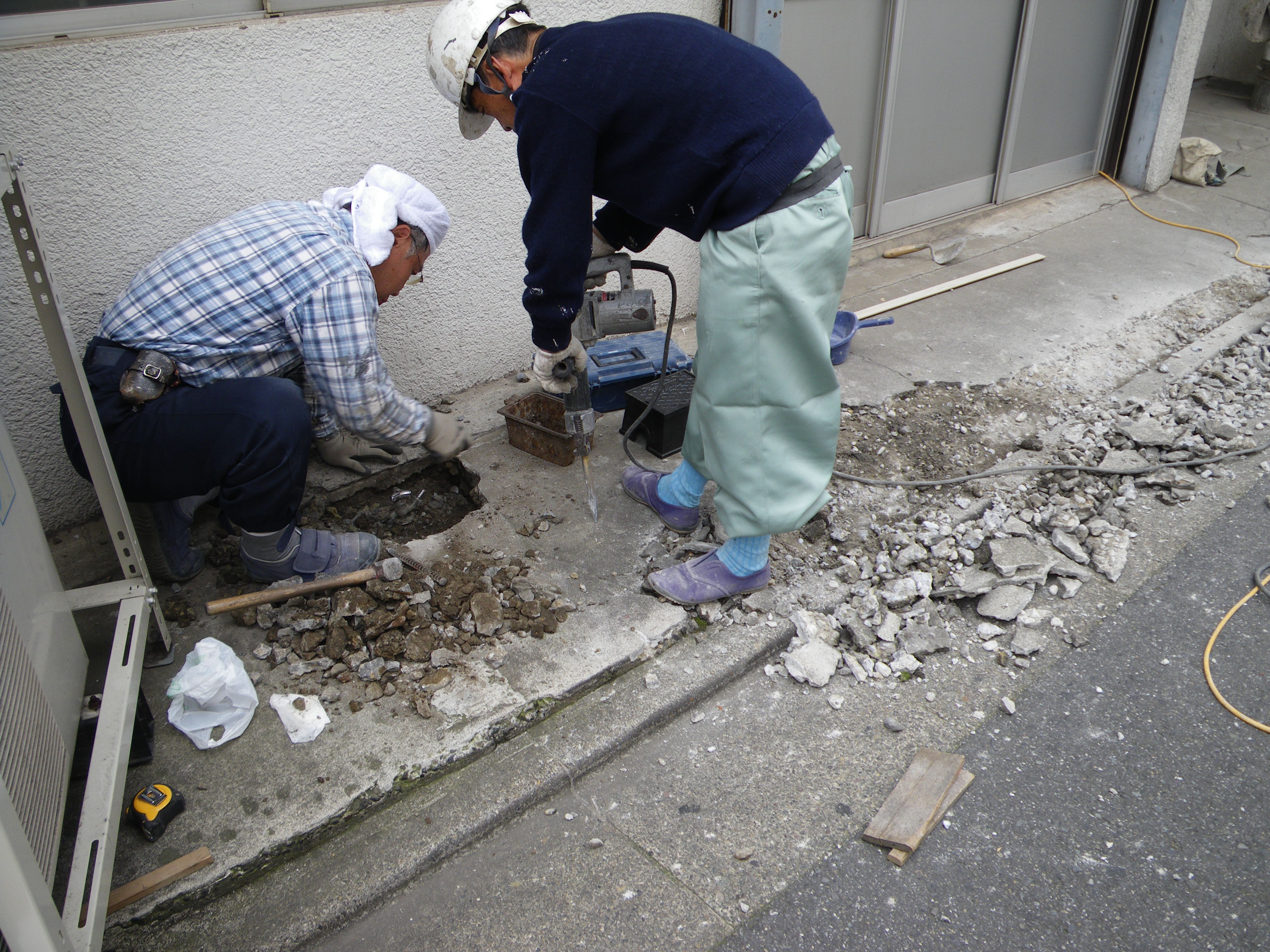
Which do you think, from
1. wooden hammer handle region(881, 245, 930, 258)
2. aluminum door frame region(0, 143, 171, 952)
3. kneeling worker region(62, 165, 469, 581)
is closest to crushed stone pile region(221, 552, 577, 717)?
kneeling worker region(62, 165, 469, 581)

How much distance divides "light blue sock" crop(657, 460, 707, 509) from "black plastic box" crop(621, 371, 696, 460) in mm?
319

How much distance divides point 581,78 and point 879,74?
3.60 m

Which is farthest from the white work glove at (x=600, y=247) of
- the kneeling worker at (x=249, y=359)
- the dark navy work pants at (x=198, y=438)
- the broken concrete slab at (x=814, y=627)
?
the broken concrete slab at (x=814, y=627)

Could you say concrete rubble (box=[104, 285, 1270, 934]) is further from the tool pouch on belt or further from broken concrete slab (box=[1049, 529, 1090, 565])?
the tool pouch on belt

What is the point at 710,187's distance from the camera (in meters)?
2.21

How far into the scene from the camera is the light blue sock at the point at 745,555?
2.70 metres

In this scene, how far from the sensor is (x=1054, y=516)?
320cm

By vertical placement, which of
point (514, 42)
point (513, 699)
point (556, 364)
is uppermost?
point (514, 42)

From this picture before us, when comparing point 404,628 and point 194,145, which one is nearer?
point 404,628

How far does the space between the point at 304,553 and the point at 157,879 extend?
3.45 ft

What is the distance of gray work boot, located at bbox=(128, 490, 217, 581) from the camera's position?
276 cm

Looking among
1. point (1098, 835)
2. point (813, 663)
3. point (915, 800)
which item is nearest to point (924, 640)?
point (813, 663)

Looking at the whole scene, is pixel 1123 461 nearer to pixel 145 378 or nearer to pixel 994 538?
pixel 994 538

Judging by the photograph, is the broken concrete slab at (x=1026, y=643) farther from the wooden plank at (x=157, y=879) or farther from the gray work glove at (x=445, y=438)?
the wooden plank at (x=157, y=879)
